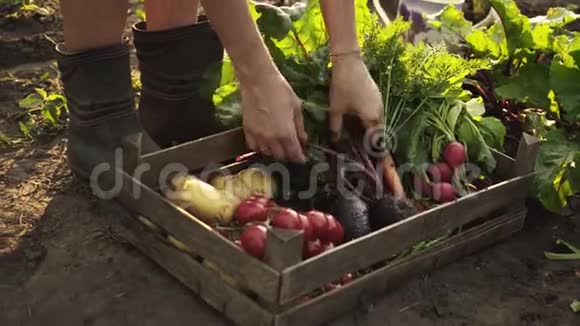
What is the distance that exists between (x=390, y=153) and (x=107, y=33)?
96 cm

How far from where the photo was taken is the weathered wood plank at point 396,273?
6.79ft

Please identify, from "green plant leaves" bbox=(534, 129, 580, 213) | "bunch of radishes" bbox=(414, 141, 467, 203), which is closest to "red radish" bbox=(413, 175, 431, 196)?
"bunch of radishes" bbox=(414, 141, 467, 203)

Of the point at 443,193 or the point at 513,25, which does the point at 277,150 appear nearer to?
the point at 443,193

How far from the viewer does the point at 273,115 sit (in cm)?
229

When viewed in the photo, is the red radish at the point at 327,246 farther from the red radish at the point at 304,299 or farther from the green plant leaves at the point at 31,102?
the green plant leaves at the point at 31,102

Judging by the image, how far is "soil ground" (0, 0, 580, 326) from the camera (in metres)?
2.16

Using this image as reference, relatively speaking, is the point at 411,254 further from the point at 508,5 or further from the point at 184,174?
the point at 508,5

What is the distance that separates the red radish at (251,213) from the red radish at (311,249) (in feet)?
0.48

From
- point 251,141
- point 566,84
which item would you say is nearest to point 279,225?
point 251,141

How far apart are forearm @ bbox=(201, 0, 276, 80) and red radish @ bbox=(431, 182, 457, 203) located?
0.62 metres

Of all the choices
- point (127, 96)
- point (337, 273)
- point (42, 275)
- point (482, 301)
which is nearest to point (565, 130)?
point (482, 301)

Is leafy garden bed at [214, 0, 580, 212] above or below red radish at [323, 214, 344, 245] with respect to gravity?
above

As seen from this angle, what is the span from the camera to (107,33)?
2562mm

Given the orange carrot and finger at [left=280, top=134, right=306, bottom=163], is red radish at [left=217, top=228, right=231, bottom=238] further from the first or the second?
the orange carrot
